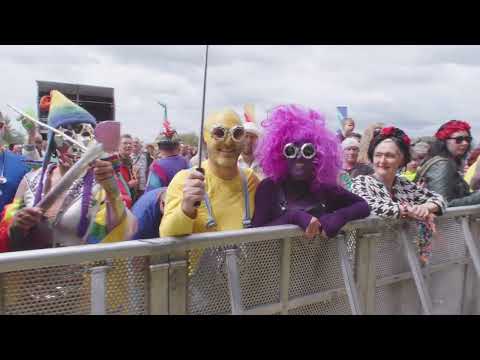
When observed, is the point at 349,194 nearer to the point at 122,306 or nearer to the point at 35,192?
the point at 122,306

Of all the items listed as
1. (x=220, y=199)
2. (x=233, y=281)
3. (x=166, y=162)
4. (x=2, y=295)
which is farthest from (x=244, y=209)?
(x=166, y=162)

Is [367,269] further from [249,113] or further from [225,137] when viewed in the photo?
[249,113]

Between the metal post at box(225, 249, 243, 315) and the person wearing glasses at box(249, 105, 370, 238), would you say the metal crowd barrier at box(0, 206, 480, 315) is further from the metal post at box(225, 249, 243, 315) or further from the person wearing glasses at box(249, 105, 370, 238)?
the person wearing glasses at box(249, 105, 370, 238)

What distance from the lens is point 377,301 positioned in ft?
7.65

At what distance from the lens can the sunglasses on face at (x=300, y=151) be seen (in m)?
2.25

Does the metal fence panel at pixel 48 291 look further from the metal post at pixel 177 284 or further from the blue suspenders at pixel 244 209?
the blue suspenders at pixel 244 209

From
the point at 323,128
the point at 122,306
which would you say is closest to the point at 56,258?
the point at 122,306

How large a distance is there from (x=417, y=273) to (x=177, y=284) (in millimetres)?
1538

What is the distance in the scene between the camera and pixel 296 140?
235cm

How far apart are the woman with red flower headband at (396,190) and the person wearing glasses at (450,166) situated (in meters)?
0.45

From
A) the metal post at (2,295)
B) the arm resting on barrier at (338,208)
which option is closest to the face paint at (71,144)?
the metal post at (2,295)

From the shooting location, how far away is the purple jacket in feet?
6.51

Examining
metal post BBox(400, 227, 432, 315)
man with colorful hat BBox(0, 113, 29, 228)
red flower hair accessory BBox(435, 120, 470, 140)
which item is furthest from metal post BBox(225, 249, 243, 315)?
red flower hair accessory BBox(435, 120, 470, 140)

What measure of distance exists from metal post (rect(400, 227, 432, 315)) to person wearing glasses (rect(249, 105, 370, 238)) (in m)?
0.43
